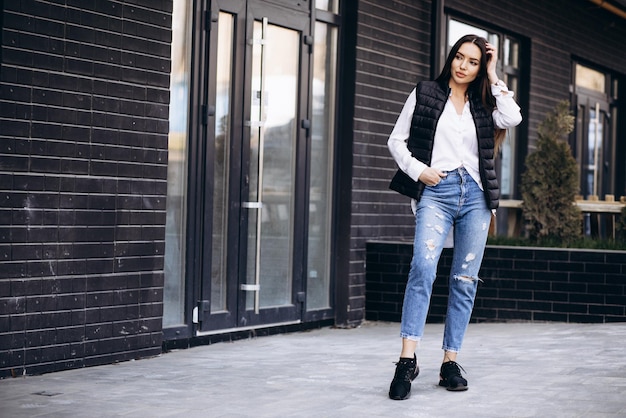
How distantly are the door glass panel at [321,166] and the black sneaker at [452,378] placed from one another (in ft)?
10.2

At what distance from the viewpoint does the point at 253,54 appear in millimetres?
7914

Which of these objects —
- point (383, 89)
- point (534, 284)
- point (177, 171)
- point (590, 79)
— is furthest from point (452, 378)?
point (590, 79)

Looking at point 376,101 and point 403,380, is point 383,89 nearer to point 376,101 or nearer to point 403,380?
point 376,101

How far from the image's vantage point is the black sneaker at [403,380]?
210 inches

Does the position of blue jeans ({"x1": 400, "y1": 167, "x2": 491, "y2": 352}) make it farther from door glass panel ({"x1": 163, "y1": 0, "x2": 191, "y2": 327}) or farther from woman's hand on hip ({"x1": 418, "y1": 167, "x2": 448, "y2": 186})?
door glass panel ({"x1": 163, "y1": 0, "x2": 191, "y2": 327})

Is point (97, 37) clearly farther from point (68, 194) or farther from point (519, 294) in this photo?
point (519, 294)

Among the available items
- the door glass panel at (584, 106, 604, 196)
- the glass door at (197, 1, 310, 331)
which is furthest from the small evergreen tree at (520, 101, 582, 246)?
the door glass panel at (584, 106, 604, 196)

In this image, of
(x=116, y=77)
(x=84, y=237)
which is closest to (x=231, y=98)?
(x=116, y=77)

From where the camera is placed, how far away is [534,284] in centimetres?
881

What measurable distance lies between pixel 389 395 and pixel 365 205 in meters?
3.97

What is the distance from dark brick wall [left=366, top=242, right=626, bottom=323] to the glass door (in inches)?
41.1

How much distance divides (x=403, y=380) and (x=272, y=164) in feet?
10.5

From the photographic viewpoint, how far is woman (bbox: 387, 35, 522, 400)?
5.52 m

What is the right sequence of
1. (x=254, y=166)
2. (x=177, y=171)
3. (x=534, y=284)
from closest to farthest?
(x=177, y=171) → (x=254, y=166) → (x=534, y=284)
